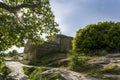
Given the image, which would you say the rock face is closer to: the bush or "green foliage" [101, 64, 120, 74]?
the bush

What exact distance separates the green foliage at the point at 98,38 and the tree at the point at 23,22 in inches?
238

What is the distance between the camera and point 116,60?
2150 centimetres

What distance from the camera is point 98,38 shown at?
26594mm

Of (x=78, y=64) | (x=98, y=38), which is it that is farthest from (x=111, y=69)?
(x=98, y=38)

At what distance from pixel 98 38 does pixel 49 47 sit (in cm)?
565

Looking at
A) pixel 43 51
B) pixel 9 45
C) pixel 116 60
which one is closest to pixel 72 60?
pixel 116 60

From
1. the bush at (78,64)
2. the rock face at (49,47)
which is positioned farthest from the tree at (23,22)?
the rock face at (49,47)

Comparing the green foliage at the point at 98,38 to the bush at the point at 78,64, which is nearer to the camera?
the bush at the point at 78,64

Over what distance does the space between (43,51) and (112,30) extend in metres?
6.77

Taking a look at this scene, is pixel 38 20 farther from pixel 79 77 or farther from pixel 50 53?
pixel 50 53

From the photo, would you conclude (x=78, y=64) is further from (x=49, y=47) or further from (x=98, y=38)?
(x=49, y=47)

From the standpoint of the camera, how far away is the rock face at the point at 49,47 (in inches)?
1165

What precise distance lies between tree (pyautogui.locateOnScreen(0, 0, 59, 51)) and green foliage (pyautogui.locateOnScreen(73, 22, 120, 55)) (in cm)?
603

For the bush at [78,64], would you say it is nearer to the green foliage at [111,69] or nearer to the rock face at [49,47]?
the green foliage at [111,69]
